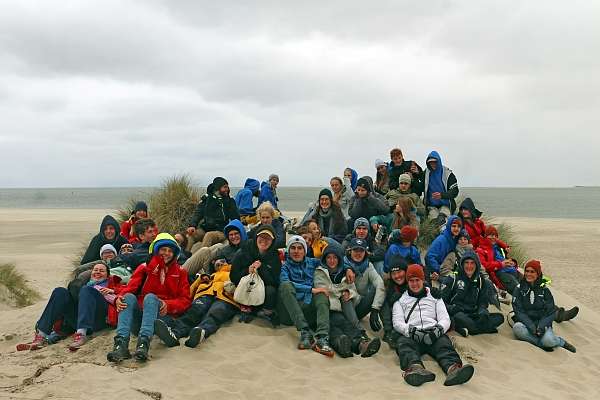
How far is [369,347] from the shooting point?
607 centimetres

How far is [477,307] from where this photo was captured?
7242 mm

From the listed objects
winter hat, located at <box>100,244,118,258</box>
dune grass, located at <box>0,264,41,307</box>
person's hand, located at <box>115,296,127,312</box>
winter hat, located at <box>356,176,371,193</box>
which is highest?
winter hat, located at <box>356,176,371,193</box>

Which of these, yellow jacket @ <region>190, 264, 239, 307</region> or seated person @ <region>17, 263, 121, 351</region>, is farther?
yellow jacket @ <region>190, 264, 239, 307</region>

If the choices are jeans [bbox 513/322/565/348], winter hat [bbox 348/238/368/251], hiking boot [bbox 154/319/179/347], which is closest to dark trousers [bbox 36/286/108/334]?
hiking boot [bbox 154/319/179/347]

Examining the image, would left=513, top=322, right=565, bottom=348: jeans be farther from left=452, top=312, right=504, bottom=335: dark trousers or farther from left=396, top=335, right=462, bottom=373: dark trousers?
left=396, top=335, right=462, bottom=373: dark trousers

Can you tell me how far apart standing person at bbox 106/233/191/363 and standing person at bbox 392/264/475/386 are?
2719 millimetres

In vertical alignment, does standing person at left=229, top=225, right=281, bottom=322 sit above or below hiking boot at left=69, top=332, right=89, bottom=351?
above

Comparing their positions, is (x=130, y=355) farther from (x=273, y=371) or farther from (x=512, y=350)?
(x=512, y=350)

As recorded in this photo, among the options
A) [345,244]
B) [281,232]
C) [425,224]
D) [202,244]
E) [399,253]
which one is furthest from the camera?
[425,224]

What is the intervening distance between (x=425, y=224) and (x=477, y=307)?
3.21 metres

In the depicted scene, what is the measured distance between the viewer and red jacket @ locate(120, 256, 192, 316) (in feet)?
20.3

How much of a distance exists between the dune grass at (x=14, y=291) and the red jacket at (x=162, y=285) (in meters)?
5.78

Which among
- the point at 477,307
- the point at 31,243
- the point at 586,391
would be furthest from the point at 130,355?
the point at 31,243

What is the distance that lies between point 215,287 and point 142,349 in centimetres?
150
